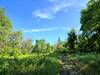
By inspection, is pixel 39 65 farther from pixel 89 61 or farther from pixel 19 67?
pixel 89 61

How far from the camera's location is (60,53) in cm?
2517

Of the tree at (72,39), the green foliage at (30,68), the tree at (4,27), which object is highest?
the tree at (4,27)

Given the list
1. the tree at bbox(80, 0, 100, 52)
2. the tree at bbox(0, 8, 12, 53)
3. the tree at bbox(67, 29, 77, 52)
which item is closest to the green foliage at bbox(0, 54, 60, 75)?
the tree at bbox(80, 0, 100, 52)

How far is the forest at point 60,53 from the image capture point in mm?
12203

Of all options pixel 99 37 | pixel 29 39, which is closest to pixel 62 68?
pixel 99 37

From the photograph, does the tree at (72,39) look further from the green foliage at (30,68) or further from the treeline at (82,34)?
the green foliage at (30,68)

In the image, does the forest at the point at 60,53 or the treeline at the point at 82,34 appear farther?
the treeline at the point at 82,34

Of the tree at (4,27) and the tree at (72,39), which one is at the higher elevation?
the tree at (4,27)

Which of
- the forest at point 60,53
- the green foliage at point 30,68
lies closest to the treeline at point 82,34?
the forest at point 60,53

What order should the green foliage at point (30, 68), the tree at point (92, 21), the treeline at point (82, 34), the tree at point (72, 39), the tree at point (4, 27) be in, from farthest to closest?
the tree at point (4, 27) < the tree at point (72, 39) < the treeline at point (82, 34) < the tree at point (92, 21) < the green foliage at point (30, 68)

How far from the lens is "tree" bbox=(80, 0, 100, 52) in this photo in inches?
1272

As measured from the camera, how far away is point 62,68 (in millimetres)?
12461

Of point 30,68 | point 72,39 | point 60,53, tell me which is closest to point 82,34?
point 72,39

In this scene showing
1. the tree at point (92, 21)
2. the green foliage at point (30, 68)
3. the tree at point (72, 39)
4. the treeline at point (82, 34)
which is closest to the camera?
the green foliage at point (30, 68)
